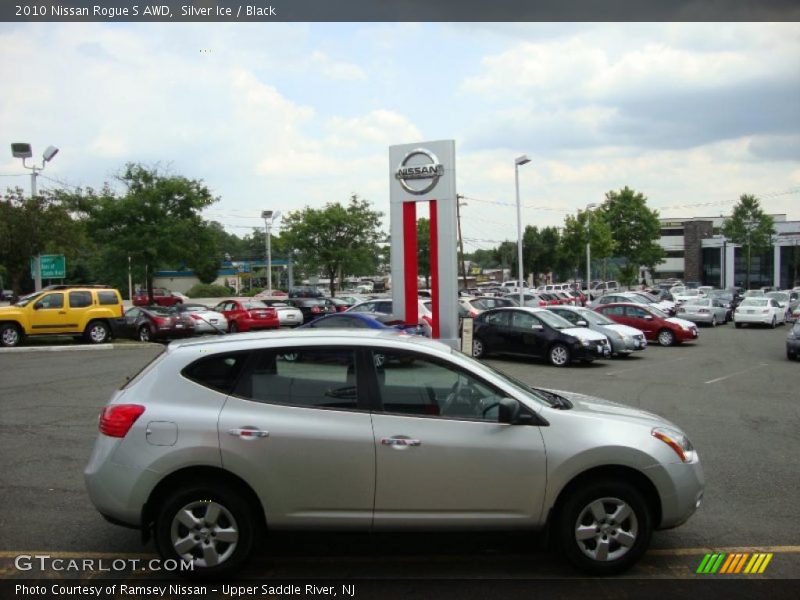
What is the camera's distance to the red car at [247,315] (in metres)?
27.7

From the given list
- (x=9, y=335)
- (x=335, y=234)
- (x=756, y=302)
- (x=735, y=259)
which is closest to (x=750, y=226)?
(x=735, y=259)

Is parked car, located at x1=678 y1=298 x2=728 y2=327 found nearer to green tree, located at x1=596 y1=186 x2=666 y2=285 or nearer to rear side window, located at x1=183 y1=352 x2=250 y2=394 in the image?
green tree, located at x1=596 y1=186 x2=666 y2=285

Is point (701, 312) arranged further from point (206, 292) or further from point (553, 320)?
point (206, 292)

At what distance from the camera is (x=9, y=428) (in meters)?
9.32

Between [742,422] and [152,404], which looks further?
[742,422]

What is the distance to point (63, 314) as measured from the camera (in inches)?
835

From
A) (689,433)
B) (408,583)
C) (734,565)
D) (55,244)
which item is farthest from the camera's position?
(55,244)

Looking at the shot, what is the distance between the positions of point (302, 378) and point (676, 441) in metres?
2.70

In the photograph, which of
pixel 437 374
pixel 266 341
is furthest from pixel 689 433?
pixel 266 341

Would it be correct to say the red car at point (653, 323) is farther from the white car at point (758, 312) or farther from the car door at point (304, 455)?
the car door at point (304, 455)

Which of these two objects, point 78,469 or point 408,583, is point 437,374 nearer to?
point 408,583

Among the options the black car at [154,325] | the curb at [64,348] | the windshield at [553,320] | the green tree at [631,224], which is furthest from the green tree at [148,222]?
the green tree at [631,224]

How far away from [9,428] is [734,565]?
907 cm

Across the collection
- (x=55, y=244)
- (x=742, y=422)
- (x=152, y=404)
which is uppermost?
(x=55, y=244)
